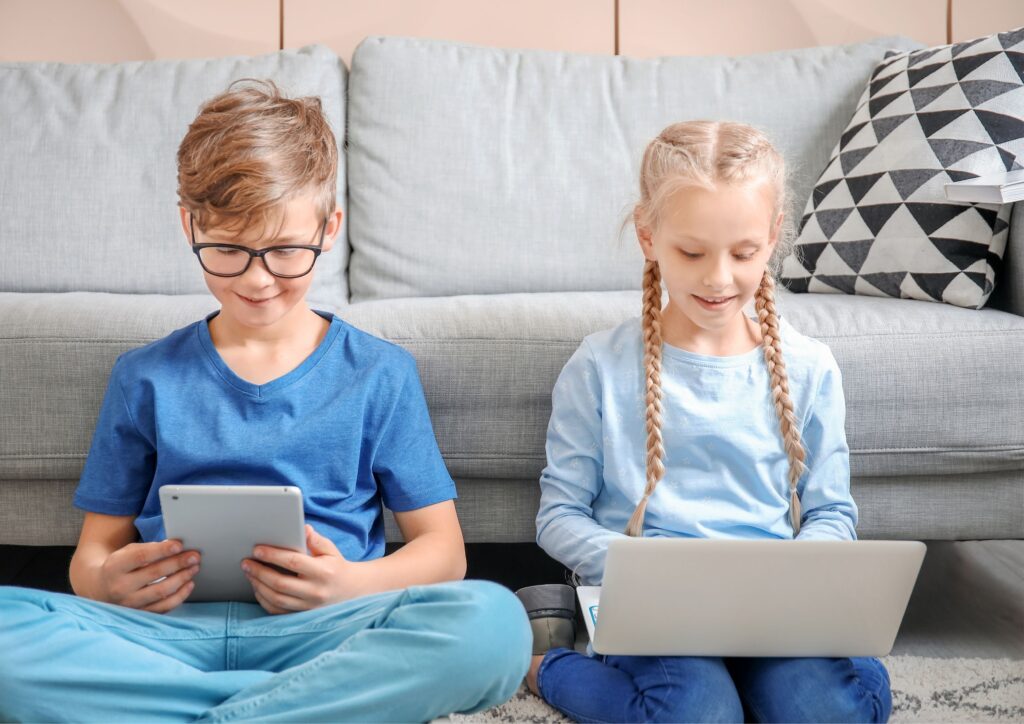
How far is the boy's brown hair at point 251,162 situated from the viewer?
3.74 feet

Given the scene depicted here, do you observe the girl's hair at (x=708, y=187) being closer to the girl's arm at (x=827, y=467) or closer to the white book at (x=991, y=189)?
the girl's arm at (x=827, y=467)

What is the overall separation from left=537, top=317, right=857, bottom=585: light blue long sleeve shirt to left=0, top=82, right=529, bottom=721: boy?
0.16 metres

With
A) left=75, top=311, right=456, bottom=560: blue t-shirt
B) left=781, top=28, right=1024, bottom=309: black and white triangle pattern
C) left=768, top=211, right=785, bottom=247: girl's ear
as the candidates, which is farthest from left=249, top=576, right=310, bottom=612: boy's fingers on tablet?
left=781, top=28, right=1024, bottom=309: black and white triangle pattern

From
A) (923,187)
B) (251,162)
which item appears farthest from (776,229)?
(251,162)

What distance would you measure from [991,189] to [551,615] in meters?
0.87

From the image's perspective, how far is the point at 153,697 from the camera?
0.98 metres

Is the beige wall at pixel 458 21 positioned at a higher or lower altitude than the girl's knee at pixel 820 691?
higher

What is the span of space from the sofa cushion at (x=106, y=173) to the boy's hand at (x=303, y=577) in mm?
808

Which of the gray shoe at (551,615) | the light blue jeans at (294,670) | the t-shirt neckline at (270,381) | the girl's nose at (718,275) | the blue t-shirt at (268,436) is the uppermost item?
the girl's nose at (718,275)

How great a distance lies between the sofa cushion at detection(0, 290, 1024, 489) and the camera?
1.41m

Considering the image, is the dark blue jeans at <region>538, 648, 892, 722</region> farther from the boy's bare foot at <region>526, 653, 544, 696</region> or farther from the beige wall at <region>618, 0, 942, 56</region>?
the beige wall at <region>618, 0, 942, 56</region>

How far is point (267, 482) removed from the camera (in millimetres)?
1189

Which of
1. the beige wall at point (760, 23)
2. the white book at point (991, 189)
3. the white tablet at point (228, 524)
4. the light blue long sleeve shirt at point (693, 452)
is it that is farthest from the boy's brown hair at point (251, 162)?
the beige wall at point (760, 23)

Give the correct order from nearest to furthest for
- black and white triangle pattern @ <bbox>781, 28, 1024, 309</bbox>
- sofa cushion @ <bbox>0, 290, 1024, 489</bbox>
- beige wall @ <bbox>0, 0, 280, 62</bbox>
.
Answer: sofa cushion @ <bbox>0, 290, 1024, 489</bbox>, black and white triangle pattern @ <bbox>781, 28, 1024, 309</bbox>, beige wall @ <bbox>0, 0, 280, 62</bbox>
